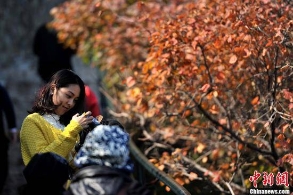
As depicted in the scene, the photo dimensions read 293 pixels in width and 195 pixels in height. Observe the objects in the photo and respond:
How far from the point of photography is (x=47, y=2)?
1727cm

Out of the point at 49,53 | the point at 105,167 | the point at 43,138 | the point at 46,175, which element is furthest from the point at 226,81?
the point at 49,53

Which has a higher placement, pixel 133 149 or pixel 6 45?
pixel 133 149

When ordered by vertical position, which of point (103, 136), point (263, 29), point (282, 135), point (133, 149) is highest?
point (103, 136)

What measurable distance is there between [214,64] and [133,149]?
4.73ft

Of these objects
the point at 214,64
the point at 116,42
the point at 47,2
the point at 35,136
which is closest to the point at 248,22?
the point at 214,64

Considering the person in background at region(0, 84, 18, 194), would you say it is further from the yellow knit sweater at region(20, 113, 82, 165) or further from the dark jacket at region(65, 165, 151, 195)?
the dark jacket at region(65, 165, 151, 195)

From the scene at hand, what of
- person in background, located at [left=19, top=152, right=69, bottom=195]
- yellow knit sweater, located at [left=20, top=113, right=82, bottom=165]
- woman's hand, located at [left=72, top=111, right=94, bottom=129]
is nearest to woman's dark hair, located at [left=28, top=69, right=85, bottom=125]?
yellow knit sweater, located at [left=20, top=113, right=82, bottom=165]

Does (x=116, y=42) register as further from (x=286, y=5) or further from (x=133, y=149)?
(x=286, y=5)

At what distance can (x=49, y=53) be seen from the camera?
1166cm

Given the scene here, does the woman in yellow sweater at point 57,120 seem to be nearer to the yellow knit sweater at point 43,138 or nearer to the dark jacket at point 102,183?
the yellow knit sweater at point 43,138

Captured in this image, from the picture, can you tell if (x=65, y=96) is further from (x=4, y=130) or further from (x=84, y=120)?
(x=4, y=130)

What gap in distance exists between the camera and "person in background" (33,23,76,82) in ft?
38.0

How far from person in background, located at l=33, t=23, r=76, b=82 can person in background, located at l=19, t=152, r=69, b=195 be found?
7.21 m

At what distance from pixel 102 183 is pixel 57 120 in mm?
1298
